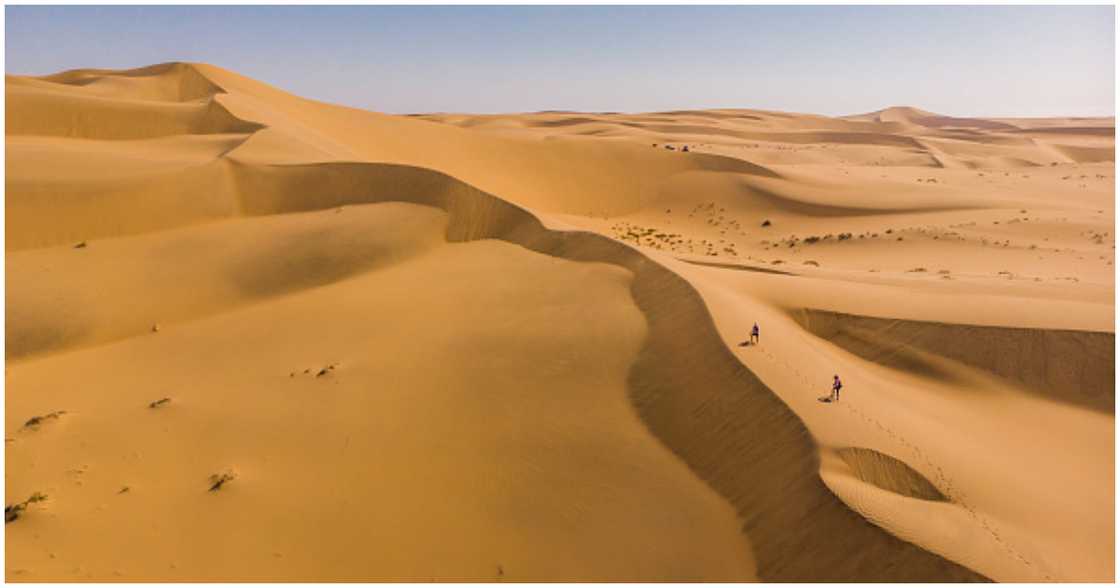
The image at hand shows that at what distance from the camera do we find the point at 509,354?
10.5 metres

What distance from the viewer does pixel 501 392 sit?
954 cm

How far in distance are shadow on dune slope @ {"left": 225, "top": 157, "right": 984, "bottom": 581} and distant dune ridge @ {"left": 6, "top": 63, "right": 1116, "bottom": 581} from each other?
1.4 inches

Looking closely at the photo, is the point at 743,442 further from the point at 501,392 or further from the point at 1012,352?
the point at 1012,352

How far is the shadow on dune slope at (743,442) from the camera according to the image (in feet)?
20.5

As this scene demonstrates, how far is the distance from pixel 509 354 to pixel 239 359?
180 inches

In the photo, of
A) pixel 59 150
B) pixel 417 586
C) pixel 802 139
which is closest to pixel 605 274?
pixel 417 586

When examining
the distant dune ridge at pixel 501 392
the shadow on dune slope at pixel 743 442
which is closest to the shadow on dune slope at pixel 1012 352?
the distant dune ridge at pixel 501 392

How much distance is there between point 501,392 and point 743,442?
3394 mm

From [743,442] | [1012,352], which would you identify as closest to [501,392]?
[743,442]

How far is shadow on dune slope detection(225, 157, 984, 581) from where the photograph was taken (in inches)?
246

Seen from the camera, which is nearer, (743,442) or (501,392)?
(743,442)

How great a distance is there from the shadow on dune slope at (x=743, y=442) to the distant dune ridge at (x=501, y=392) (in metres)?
0.03

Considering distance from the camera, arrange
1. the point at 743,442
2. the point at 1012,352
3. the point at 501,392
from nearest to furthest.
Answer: the point at 743,442 → the point at 501,392 → the point at 1012,352

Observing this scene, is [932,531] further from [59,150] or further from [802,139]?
[802,139]
